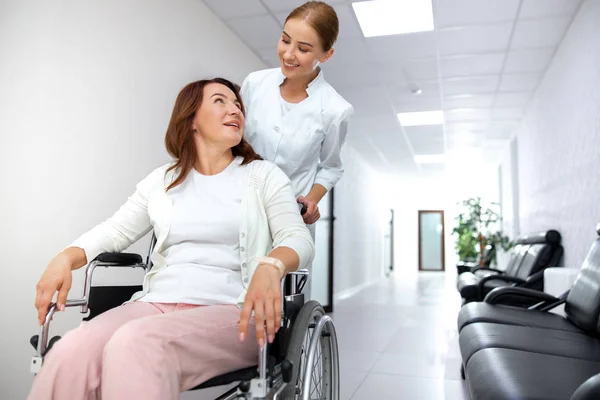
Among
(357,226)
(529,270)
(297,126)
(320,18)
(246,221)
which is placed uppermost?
(320,18)

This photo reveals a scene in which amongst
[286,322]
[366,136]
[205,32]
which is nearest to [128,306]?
[286,322]

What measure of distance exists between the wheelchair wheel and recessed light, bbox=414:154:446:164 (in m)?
8.35

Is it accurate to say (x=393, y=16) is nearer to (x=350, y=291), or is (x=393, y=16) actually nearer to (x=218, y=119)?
(x=218, y=119)

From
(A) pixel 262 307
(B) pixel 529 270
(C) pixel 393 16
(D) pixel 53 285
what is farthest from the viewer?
(B) pixel 529 270

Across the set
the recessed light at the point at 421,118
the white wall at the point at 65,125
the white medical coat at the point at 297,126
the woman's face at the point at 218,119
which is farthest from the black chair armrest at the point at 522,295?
the recessed light at the point at 421,118

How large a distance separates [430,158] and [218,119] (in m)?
8.93

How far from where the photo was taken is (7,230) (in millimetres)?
2133

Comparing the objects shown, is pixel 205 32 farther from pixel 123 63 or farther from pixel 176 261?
pixel 176 261

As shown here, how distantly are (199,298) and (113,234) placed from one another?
1.14 ft

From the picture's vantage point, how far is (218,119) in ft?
4.66

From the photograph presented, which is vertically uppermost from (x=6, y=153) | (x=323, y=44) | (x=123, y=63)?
(x=123, y=63)

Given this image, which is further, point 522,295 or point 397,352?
point 397,352

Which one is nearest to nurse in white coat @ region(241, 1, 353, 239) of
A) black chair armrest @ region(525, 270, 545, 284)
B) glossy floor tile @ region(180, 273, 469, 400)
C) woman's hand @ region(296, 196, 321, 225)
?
woman's hand @ region(296, 196, 321, 225)

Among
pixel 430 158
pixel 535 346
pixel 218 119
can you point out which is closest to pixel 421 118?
pixel 430 158
